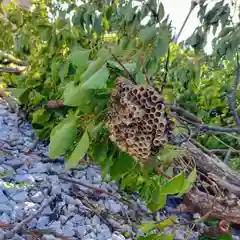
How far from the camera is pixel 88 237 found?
1.08m

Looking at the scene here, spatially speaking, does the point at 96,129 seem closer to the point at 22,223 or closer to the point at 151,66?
the point at 151,66

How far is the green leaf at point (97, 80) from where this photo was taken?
570 millimetres

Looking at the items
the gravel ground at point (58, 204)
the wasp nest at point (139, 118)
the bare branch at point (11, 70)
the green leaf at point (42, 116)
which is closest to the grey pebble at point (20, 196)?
the gravel ground at point (58, 204)

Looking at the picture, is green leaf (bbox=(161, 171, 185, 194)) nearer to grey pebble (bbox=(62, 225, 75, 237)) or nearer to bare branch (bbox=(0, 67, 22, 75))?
grey pebble (bbox=(62, 225, 75, 237))

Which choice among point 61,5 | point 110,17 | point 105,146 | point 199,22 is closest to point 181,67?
point 110,17

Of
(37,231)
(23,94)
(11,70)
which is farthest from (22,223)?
(11,70)

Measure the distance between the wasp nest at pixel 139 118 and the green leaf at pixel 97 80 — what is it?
66mm

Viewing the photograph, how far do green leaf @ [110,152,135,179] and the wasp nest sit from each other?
77 mm

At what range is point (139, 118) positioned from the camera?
63 cm

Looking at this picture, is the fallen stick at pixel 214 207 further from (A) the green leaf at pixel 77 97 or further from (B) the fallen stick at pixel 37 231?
(A) the green leaf at pixel 77 97

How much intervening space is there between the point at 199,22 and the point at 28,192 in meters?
0.71

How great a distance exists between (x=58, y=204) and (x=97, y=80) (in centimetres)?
70

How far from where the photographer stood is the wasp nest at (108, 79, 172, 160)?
631mm

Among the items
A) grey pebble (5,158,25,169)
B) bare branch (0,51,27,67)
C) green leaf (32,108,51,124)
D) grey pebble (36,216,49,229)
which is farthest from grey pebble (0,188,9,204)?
bare branch (0,51,27,67)
